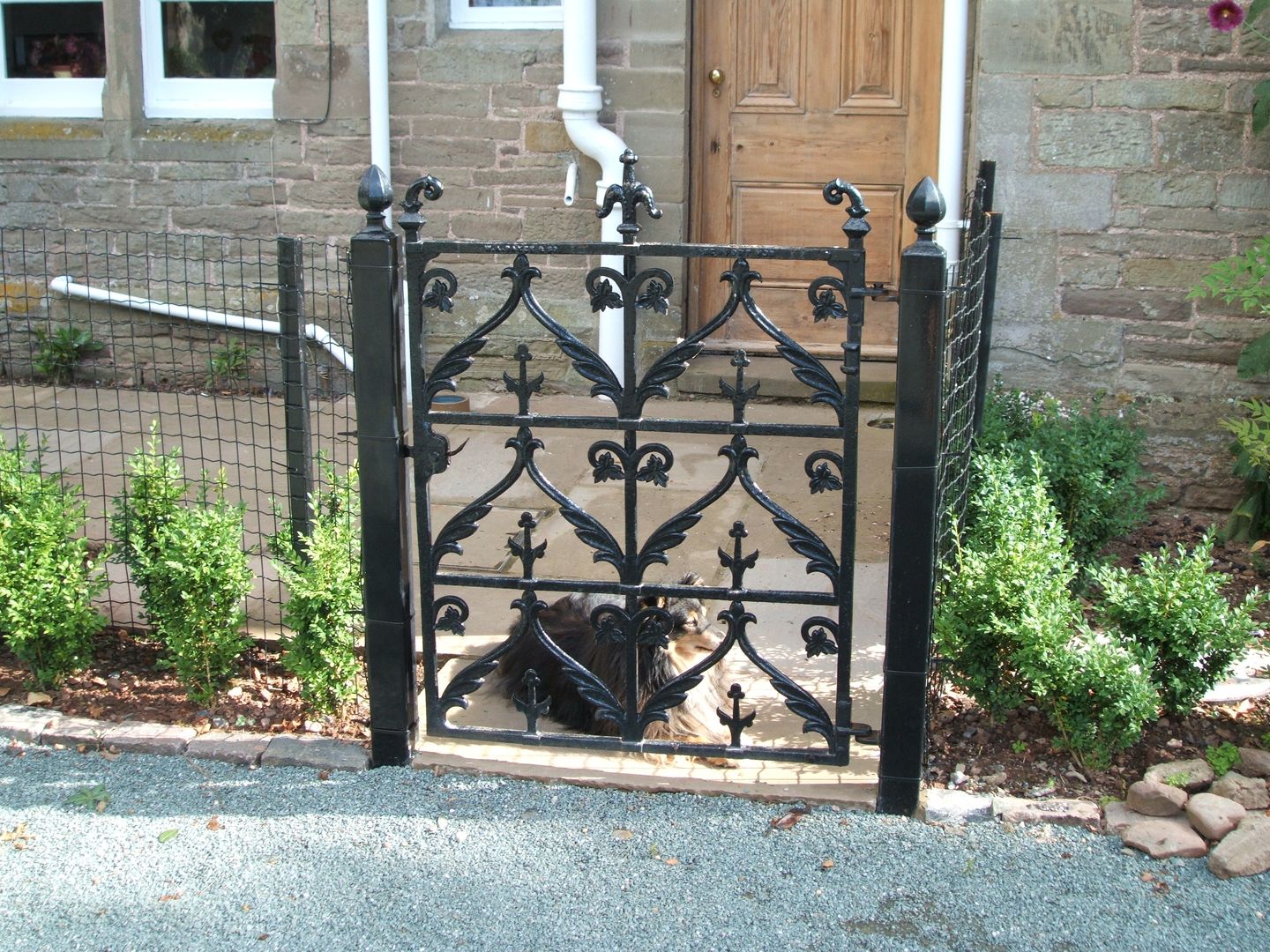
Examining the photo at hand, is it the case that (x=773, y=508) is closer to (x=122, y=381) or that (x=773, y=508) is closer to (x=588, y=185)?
(x=588, y=185)

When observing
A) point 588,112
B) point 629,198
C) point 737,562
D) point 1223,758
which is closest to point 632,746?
point 737,562

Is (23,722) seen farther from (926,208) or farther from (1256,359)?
(1256,359)

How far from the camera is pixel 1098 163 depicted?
6.07 metres

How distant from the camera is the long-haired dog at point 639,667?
367 centimetres

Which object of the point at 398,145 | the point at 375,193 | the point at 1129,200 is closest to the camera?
the point at 375,193

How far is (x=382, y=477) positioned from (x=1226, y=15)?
4.24m

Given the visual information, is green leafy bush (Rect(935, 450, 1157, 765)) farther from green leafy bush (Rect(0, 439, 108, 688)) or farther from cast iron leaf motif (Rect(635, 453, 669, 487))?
green leafy bush (Rect(0, 439, 108, 688))

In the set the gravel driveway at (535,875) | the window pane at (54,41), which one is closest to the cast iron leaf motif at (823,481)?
the gravel driveway at (535,875)

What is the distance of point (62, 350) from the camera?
791 centimetres

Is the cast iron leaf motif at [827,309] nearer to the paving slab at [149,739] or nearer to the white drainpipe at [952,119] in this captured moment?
the paving slab at [149,739]

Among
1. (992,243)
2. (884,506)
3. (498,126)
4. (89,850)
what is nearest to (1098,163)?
(992,243)

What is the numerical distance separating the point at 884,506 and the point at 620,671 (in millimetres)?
2174

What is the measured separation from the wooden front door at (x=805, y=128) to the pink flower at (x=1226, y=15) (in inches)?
62.8

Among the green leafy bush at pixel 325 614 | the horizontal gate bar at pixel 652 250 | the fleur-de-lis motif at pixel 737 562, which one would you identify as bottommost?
the green leafy bush at pixel 325 614
